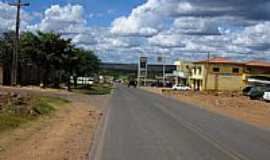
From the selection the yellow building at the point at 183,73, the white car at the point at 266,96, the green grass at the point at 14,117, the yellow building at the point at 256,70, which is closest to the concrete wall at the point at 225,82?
the yellow building at the point at 256,70

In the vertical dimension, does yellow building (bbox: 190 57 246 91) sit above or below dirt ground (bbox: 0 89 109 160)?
above

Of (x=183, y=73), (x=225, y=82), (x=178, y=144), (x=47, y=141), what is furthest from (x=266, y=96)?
(x=183, y=73)

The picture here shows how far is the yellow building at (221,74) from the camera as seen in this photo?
11906cm

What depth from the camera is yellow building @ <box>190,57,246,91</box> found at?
11906 centimetres

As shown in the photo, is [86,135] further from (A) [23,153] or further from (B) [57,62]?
(B) [57,62]

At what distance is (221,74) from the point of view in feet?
398

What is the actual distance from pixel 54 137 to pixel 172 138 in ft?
Answer: 12.8

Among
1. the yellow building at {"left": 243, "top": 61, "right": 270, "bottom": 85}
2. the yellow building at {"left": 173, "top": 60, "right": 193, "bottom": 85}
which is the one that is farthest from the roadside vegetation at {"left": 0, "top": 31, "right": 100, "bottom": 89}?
the yellow building at {"left": 173, "top": 60, "right": 193, "bottom": 85}

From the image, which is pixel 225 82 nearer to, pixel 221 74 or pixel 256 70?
pixel 221 74

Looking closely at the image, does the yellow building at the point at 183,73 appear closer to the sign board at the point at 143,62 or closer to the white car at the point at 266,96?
the sign board at the point at 143,62

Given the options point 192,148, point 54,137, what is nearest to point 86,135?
point 54,137

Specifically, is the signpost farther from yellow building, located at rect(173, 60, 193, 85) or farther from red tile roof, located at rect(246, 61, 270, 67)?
red tile roof, located at rect(246, 61, 270, 67)

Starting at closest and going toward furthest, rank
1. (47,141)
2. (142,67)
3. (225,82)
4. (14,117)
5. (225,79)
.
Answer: (47,141) → (14,117) → (225,82) → (225,79) → (142,67)

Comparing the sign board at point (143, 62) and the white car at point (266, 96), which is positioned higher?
the sign board at point (143, 62)
